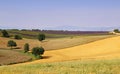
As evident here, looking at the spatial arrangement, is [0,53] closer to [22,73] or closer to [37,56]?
[37,56]

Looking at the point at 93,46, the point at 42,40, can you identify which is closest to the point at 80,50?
the point at 93,46

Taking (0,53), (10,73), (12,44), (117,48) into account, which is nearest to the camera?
(10,73)

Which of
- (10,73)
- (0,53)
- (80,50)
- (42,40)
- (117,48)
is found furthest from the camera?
(42,40)

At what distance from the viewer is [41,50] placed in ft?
205

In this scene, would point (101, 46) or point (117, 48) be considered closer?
point (117, 48)

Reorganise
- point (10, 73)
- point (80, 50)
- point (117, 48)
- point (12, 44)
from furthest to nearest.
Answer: point (12, 44) → point (80, 50) → point (117, 48) → point (10, 73)

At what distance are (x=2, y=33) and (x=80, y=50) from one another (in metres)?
43.7

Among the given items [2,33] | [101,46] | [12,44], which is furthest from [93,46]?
[2,33]

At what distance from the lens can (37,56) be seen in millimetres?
60406

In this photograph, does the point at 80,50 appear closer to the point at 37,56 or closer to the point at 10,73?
the point at 37,56

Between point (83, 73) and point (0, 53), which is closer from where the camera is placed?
point (83, 73)

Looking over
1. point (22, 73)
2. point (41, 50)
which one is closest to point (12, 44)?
point (41, 50)

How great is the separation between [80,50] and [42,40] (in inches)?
1296

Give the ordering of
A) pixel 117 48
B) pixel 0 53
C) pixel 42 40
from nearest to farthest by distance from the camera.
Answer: pixel 0 53 → pixel 117 48 → pixel 42 40
